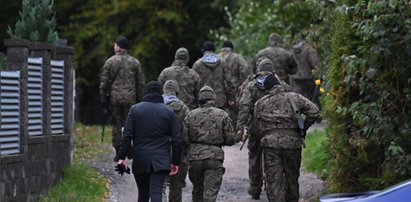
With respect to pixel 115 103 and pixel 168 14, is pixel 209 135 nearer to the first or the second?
pixel 115 103

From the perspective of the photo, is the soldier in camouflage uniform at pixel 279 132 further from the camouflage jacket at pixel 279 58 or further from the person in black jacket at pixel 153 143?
the camouflage jacket at pixel 279 58

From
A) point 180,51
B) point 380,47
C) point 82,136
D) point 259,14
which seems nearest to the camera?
point 380,47

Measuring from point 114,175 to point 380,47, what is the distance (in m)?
6.70

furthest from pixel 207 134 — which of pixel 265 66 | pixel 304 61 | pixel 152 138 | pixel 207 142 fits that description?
pixel 304 61

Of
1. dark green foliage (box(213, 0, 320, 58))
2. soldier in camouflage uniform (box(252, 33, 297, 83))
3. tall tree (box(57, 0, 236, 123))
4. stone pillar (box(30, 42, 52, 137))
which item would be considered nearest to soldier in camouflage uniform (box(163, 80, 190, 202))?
stone pillar (box(30, 42, 52, 137))

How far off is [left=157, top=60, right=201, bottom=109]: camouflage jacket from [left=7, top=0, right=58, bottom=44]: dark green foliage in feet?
6.29

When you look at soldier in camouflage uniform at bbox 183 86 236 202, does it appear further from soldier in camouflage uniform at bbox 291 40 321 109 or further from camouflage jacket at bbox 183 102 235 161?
soldier in camouflage uniform at bbox 291 40 321 109

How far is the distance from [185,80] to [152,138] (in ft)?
15.3

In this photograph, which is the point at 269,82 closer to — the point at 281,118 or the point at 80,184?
the point at 281,118

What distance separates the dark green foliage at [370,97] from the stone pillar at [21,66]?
4053 millimetres

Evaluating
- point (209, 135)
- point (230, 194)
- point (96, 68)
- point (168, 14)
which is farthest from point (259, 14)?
point (209, 135)

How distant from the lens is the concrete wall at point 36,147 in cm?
1450

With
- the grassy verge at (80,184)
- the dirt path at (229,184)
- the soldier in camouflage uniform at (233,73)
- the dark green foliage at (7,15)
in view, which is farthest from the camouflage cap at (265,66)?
the dark green foliage at (7,15)

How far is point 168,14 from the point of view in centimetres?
3956
